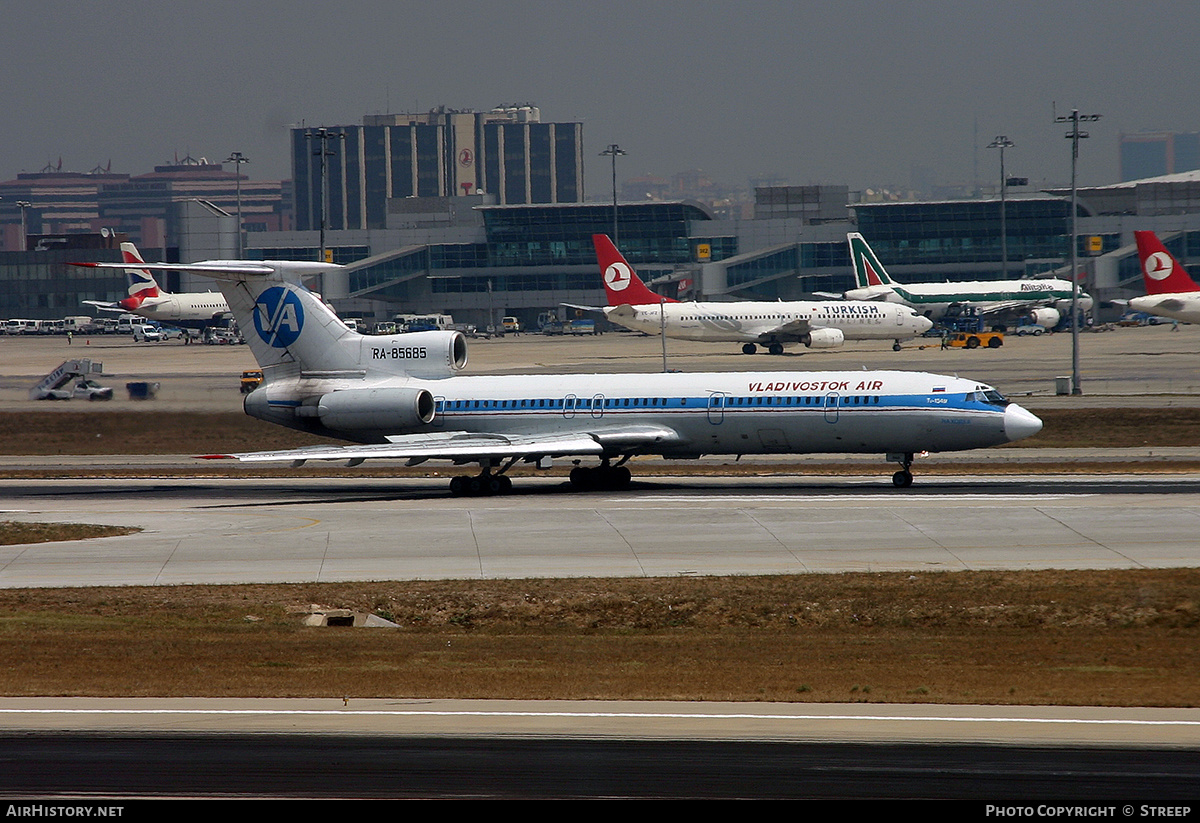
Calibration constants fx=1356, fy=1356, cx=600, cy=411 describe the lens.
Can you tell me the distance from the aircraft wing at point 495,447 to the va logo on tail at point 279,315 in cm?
526

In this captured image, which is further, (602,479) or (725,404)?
(602,479)

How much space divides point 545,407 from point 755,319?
216 feet

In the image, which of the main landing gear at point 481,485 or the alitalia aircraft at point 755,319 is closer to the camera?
the main landing gear at point 481,485

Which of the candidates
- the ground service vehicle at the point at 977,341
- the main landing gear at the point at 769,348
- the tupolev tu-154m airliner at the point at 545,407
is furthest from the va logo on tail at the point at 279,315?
the ground service vehicle at the point at 977,341

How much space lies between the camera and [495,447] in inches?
1795

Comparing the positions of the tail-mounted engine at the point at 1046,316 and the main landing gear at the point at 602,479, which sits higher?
the tail-mounted engine at the point at 1046,316

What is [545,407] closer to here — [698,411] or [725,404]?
[698,411]

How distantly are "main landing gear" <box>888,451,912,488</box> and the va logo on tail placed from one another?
70.6 feet

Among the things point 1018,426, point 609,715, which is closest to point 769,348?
point 1018,426

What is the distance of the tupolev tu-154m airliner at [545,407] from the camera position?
43.9 m

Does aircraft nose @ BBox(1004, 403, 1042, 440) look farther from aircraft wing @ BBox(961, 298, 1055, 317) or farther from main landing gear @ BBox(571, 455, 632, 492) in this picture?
aircraft wing @ BBox(961, 298, 1055, 317)

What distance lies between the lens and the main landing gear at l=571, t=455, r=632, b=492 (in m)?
47.2

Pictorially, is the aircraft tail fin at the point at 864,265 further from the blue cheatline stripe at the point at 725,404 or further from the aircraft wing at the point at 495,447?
the aircraft wing at the point at 495,447

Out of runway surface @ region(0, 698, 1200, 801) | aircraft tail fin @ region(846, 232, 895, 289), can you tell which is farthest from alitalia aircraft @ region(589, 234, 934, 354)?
runway surface @ region(0, 698, 1200, 801)
